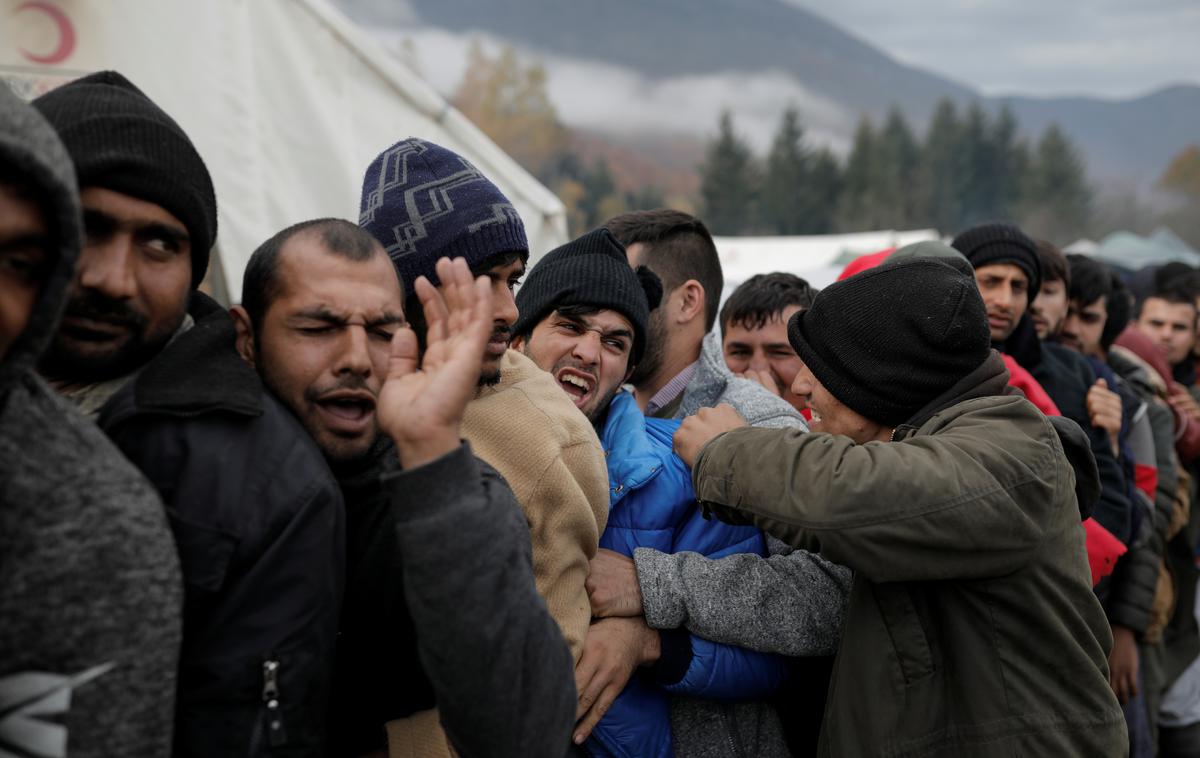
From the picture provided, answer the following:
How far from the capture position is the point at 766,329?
3.80 metres

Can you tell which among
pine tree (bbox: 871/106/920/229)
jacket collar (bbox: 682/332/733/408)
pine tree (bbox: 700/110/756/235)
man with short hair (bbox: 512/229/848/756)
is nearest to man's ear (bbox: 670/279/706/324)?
jacket collar (bbox: 682/332/733/408)

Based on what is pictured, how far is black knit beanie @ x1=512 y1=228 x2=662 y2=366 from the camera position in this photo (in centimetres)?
256

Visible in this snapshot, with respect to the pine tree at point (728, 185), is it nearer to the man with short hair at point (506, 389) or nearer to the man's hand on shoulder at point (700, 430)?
the man's hand on shoulder at point (700, 430)

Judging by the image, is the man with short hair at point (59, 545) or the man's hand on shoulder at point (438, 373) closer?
the man with short hair at point (59, 545)

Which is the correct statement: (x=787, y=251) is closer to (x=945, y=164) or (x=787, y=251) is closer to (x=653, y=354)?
(x=653, y=354)

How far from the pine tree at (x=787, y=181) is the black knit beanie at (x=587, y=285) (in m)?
68.2

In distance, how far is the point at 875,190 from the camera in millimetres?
70688

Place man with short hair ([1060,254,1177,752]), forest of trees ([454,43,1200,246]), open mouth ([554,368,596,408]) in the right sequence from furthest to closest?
forest of trees ([454,43,1200,246]) < man with short hair ([1060,254,1177,752]) < open mouth ([554,368,596,408])

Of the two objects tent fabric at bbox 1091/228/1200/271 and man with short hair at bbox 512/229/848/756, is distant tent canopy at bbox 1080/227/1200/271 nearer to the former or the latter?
tent fabric at bbox 1091/228/1200/271

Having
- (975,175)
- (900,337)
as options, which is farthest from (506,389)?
(975,175)

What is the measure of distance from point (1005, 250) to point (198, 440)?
363cm

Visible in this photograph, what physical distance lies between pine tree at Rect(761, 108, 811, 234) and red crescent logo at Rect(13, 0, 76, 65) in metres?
67.5

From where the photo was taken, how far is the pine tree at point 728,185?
64250mm

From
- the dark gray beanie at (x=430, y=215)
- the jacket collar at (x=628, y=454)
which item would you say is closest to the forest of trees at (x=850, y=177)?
the jacket collar at (x=628, y=454)
